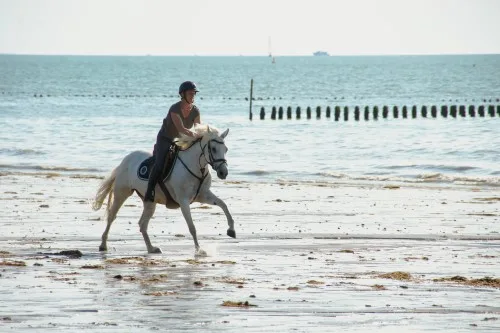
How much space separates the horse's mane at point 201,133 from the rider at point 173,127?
0.26ft

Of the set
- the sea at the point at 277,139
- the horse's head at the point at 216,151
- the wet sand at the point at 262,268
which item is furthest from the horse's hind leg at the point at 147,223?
the sea at the point at 277,139

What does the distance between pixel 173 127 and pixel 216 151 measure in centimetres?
95

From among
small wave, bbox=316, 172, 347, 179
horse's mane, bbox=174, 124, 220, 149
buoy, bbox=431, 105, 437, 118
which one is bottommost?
buoy, bbox=431, 105, 437, 118

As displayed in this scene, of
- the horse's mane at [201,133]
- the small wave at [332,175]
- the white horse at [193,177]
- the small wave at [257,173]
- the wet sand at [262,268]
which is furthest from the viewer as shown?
the small wave at [257,173]

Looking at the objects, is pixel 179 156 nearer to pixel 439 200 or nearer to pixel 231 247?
pixel 231 247

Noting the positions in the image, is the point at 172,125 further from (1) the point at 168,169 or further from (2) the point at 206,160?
(2) the point at 206,160

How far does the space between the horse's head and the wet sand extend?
1162 mm

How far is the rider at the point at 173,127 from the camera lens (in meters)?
15.3

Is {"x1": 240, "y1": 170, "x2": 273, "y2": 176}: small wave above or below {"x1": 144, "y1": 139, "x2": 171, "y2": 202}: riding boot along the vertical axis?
below

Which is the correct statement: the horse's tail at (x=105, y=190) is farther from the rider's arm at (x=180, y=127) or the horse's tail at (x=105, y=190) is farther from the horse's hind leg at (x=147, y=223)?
the rider's arm at (x=180, y=127)

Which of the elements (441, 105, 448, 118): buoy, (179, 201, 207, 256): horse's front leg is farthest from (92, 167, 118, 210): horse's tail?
(441, 105, 448, 118): buoy

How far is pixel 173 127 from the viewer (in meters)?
15.5

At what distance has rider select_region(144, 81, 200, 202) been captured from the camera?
15.3 metres

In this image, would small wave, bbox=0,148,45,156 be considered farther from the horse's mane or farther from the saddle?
the horse's mane
